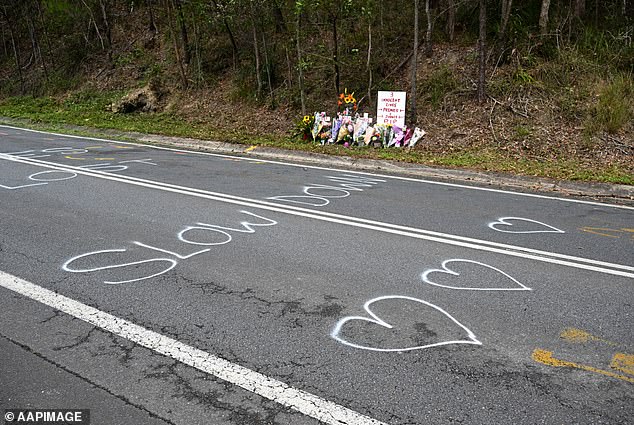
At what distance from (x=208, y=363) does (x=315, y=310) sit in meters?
1.05

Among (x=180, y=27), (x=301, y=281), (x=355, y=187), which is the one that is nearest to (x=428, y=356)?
(x=301, y=281)

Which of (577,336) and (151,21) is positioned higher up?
(151,21)

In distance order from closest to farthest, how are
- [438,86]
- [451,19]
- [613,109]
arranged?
[613,109]
[438,86]
[451,19]

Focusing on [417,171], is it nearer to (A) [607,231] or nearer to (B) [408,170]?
(B) [408,170]

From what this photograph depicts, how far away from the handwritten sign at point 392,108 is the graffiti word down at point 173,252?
25.3 feet

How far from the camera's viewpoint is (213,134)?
1573 cm

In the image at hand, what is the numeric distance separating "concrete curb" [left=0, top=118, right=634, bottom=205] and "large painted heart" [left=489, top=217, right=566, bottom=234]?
2.53 m

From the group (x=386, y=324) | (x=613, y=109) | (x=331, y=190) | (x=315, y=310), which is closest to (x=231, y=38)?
(x=331, y=190)

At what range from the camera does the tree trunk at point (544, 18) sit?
47.2 feet

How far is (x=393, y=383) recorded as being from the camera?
3170 millimetres

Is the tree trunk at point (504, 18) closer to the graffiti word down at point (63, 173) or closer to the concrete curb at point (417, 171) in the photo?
the concrete curb at point (417, 171)

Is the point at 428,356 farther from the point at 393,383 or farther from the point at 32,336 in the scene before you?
the point at 32,336

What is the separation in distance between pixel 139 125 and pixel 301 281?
48.5ft

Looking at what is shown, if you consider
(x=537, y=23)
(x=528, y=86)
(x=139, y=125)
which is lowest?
(x=139, y=125)
